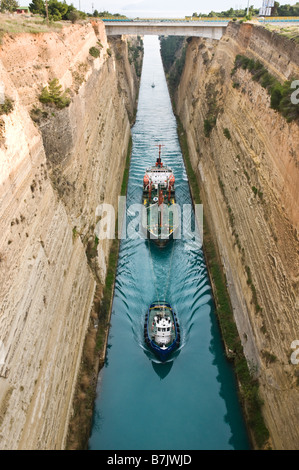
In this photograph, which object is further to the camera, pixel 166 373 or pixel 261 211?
pixel 166 373

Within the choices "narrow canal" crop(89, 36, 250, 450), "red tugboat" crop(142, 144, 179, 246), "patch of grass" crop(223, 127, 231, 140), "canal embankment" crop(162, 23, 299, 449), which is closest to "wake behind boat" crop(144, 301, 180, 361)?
"narrow canal" crop(89, 36, 250, 450)

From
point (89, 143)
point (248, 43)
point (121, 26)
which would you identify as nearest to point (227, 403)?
point (89, 143)

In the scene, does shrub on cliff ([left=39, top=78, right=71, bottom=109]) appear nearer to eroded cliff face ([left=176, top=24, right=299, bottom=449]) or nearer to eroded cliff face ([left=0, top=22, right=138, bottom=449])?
eroded cliff face ([left=0, top=22, right=138, bottom=449])

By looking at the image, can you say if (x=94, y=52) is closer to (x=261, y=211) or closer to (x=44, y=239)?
(x=261, y=211)

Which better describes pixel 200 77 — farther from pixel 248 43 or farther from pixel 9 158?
pixel 9 158

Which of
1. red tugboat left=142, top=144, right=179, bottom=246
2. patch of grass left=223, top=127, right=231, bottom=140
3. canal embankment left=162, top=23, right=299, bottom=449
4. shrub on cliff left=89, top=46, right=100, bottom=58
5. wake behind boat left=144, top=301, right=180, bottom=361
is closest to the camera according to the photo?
canal embankment left=162, top=23, right=299, bottom=449

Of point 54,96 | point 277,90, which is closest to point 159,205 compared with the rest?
point 277,90
